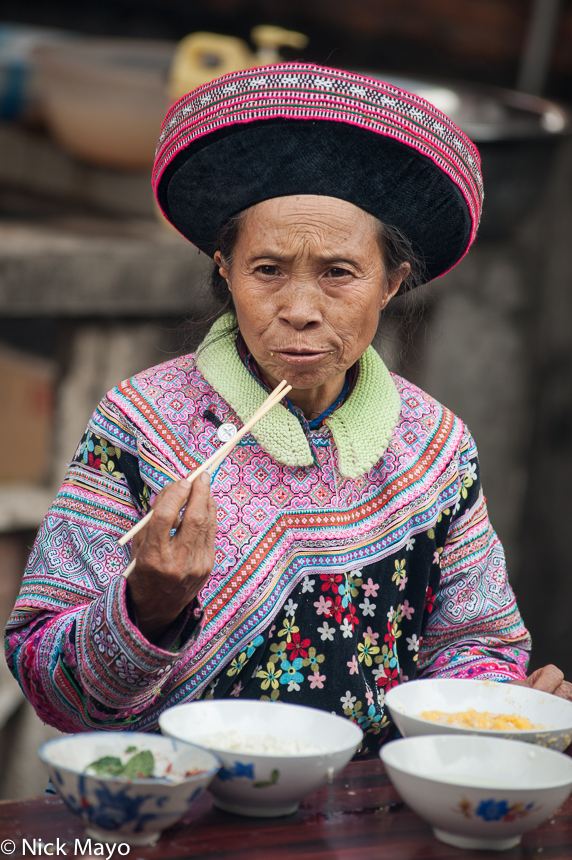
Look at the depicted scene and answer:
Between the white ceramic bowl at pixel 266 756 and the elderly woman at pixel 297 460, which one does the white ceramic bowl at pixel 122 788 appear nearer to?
the white ceramic bowl at pixel 266 756

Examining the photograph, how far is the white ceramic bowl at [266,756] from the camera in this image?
126 cm

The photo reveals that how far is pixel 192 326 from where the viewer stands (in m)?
2.03

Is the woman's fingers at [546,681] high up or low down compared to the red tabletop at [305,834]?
up

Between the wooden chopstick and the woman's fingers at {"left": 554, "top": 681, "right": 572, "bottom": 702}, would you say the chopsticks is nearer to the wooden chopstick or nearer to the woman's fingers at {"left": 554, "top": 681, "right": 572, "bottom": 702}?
the wooden chopstick

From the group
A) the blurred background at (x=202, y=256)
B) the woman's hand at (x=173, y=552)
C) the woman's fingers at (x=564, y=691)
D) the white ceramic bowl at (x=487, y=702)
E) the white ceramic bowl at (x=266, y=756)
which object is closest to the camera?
the white ceramic bowl at (x=266, y=756)

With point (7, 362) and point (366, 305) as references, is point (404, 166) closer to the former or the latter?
point (366, 305)

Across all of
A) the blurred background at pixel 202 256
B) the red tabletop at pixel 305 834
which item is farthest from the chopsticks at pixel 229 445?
the blurred background at pixel 202 256

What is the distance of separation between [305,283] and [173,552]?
531 millimetres

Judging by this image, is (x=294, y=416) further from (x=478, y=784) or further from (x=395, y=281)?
(x=478, y=784)

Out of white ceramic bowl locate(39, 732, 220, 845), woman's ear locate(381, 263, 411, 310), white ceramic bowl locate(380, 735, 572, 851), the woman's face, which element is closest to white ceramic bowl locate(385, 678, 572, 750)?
white ceramic bowl locate(380, 735, 572, 851)

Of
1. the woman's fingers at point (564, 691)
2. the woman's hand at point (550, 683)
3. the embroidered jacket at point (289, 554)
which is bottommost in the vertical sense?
the woman's fingers at point (564, 691)

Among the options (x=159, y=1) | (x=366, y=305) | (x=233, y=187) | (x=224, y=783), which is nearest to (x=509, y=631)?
(x=366, y=305)

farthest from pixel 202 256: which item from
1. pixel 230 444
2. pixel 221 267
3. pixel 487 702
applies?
pixel 487 702

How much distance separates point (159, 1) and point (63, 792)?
389 centimetres
